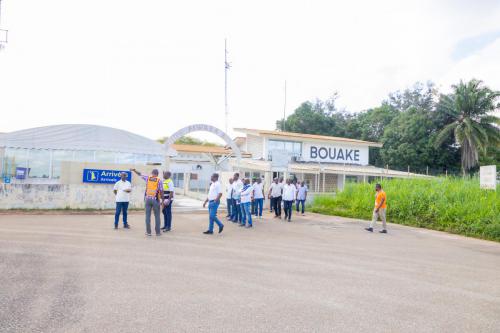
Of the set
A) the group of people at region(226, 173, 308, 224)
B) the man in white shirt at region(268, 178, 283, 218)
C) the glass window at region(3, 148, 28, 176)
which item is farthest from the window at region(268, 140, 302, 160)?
the glass window at region(3, 148, 28, 176)

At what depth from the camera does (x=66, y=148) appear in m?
19.5

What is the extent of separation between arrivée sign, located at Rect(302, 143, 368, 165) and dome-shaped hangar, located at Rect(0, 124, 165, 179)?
12.4 meters

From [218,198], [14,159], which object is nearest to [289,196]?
[218,198]

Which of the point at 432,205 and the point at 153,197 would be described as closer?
the point at 153,197

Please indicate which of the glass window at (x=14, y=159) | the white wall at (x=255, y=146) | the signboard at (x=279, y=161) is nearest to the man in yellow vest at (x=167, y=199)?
the signboard at (x=279, y=161)

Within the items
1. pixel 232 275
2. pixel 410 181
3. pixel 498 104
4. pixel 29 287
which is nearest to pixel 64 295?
pixel 29 287

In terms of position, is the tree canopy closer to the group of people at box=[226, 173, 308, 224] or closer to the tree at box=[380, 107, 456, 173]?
the tree at box=[380, 107, 456, 173]

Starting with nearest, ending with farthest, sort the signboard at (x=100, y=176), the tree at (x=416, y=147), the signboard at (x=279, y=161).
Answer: the signboard at (x=100, y=176)
the signboard at (x=279, y=161)
the tree at (x=416, y=147)

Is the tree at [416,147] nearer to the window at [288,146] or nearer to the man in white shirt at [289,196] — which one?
the window at [288,146]

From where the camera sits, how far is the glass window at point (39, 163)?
1867 centimetres

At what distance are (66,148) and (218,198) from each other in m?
12.4

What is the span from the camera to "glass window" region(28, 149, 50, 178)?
18672 mm

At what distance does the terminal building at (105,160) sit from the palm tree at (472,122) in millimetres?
10079

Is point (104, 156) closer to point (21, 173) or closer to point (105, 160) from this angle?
point (105, 160)
